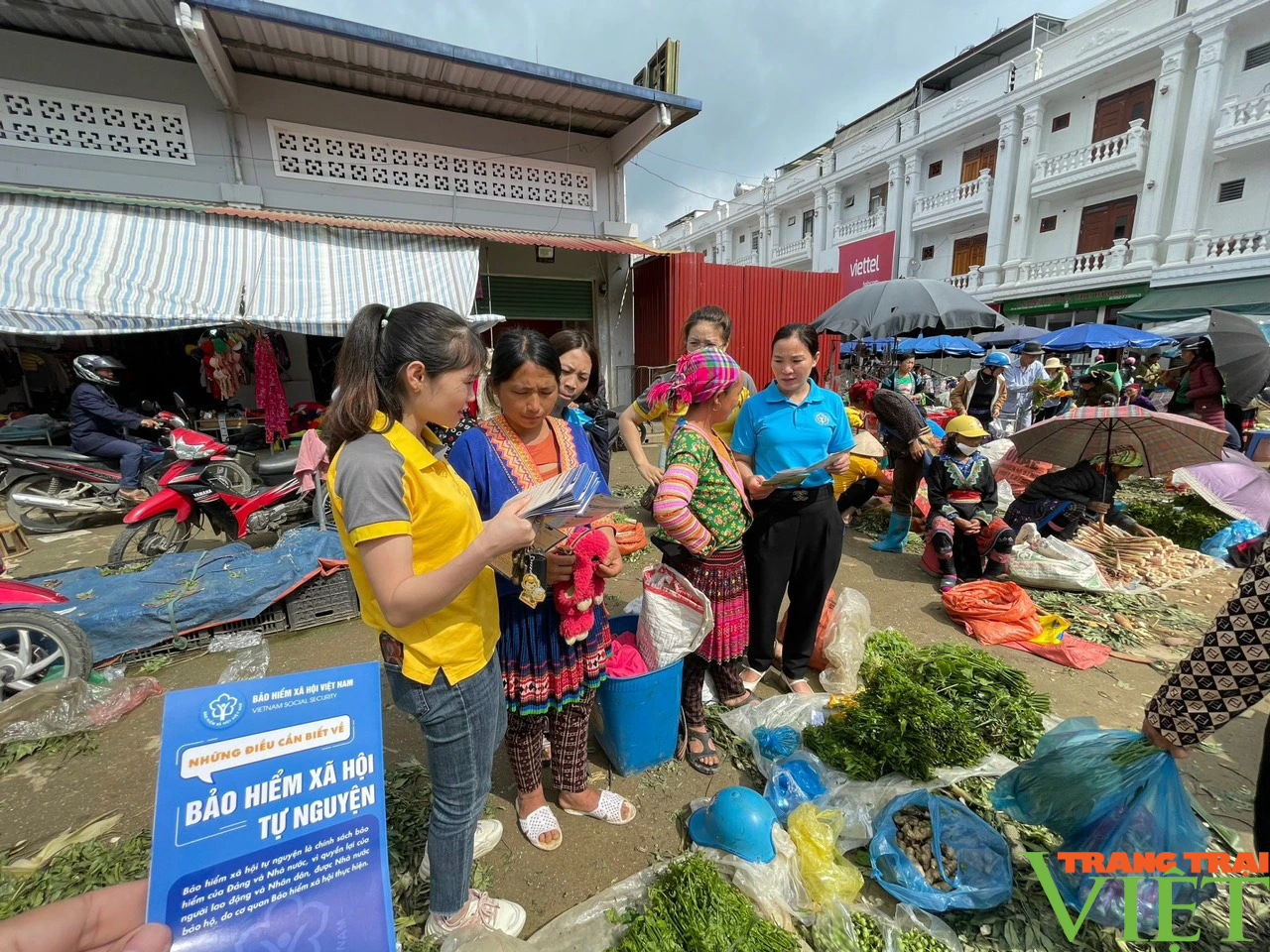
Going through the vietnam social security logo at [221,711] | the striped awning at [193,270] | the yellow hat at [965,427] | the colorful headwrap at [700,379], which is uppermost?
the striped awning at [193,270]

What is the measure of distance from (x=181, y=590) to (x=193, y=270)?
5004mm

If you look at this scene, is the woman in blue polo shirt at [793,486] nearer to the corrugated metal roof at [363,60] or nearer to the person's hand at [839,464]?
the person's hand at [839,464]

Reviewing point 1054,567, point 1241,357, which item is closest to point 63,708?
point 1054,567

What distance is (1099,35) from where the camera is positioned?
51.9 feet

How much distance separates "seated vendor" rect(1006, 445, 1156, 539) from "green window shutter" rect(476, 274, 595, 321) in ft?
24.6

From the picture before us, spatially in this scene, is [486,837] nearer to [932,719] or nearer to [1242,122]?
[932,719]

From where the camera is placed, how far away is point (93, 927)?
88 centimetres

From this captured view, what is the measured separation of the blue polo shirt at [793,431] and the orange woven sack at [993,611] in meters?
1.89

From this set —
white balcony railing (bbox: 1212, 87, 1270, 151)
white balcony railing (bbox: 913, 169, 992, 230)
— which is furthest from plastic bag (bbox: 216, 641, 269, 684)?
white balcony railing (bbox: 913, 169, 992, 230)

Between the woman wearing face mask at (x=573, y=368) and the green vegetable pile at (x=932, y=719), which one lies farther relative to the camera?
the woman wearing face mask at (x=573, y=368)

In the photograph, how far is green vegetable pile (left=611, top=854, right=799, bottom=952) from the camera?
1492mm

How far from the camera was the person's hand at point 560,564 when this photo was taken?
5.70ft

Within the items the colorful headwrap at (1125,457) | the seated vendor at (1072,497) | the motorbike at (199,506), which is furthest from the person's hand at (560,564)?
the colorful headwrap at (1125,457)

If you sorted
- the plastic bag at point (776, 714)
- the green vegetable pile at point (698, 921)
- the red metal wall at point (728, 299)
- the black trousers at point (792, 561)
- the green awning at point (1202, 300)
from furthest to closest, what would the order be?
1. the green awning at point (1202, 300)
2. the red metal wall at point (728, 299)
3. the black trousers at point (792, 561)
4. the plastic bag at point (776, 714)
5. the green vegetable pile at point (698, 921)
